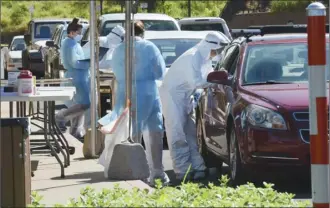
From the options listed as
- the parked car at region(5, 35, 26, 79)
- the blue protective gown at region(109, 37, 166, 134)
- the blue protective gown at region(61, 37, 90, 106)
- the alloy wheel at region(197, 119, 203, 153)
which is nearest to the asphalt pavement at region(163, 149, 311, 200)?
the alloy wheel at region(197, 119, 203, 153)

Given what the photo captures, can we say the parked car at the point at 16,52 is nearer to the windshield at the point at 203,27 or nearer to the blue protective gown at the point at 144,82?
the windshield at the point at 203,27

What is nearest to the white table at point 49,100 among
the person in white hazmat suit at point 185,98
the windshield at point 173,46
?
the person in white hazmat suit at point 185,98

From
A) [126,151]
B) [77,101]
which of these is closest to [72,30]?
[77,101]

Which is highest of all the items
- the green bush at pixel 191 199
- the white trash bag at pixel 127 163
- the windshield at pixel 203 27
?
the windshield at pixel 203 27

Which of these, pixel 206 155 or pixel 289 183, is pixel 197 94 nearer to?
pixel 206 155

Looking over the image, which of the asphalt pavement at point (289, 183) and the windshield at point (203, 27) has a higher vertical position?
the windshield at point (203, 27)

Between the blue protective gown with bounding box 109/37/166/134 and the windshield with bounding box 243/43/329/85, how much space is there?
39.0 inches

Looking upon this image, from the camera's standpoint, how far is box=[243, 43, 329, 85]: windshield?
422 inches

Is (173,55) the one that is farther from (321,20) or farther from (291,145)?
(321,20)

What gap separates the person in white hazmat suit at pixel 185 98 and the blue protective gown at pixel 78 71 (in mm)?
3620

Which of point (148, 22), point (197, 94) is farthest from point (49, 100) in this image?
point (148, 22)

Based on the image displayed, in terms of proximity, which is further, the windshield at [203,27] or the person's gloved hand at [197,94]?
the windshield at [203,27]

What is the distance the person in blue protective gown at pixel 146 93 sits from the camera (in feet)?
33.9

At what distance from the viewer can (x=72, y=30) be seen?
1445 centimetres
